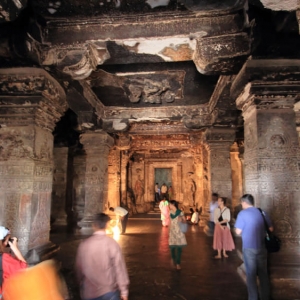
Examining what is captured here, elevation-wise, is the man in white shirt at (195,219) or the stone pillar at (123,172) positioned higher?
the stone pillar at (123,172)

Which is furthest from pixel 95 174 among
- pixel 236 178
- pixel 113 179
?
pixel 236 178

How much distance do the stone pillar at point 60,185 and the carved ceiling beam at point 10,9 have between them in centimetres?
775

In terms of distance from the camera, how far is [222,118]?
23.2 feet

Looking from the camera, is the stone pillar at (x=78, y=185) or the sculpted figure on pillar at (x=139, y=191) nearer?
the stone pillar at (x=78, y=185)

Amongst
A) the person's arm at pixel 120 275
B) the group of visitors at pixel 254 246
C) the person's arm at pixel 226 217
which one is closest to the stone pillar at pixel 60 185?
the person's arm at pixel 226 217

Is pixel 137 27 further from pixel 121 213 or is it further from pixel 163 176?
pixel 163 176

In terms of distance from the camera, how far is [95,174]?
28.1 ft

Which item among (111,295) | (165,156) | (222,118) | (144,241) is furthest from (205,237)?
(165,156)

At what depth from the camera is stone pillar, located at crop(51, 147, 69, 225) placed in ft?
34.2

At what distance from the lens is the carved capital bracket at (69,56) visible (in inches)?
148

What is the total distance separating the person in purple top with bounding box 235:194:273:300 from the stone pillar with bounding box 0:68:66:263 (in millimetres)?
3078

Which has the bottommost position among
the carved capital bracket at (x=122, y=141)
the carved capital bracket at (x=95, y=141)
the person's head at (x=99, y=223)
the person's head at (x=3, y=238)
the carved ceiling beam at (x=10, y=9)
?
the person's head at (x=3, y=238)

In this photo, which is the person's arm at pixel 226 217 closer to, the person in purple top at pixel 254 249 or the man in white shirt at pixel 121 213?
the person in purple top at pixel 254 249

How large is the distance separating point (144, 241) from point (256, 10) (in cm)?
630
